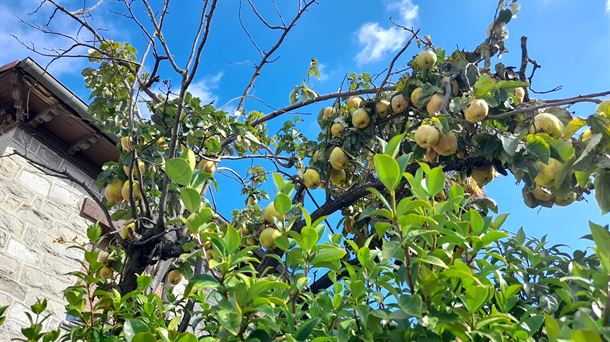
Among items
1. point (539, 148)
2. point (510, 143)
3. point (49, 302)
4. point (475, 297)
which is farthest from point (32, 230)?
point (475, 297)

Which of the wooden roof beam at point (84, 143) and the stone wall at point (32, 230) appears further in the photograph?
the wooden roof beam at point (84, 143)

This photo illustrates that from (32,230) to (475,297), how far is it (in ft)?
14.5

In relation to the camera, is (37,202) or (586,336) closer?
(586,336)

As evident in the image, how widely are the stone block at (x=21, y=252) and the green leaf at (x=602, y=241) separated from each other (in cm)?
447

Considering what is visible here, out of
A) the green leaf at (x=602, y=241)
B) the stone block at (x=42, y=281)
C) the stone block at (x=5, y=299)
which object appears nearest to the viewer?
the green leaf at (x=602, y=241)

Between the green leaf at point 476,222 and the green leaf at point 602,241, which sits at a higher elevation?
the green leaf at point 476,222

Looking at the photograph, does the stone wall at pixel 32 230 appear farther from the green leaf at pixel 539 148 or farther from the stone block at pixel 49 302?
the green leaf at pixel 539 148

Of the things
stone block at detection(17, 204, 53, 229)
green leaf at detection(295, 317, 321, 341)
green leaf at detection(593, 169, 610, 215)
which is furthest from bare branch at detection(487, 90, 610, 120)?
stone block at detection(17, 204, 53, 229)

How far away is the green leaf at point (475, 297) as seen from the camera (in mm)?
1198

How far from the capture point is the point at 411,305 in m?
1.23

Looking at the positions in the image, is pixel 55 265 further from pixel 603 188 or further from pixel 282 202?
pixel 603 188

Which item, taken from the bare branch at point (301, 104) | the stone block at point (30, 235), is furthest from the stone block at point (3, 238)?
the bare branch at point (301, 104)

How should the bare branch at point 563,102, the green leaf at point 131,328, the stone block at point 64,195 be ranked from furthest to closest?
the stone block at point 64,195
the bare branch at point 563,102
the green leaf at point 131,328

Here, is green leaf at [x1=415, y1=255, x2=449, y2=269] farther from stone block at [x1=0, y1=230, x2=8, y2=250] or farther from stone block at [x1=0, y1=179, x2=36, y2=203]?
stone block at [x1=0, y1=179, x2=36, y2=203]
